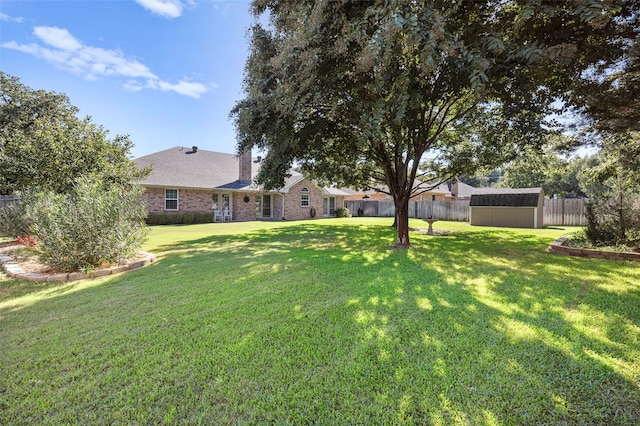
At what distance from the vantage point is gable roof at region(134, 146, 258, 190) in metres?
18.2

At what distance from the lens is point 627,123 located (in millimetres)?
5809

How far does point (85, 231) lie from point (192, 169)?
15.5 meters

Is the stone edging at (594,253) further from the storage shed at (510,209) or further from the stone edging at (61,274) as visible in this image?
the stone edging at (61,274)

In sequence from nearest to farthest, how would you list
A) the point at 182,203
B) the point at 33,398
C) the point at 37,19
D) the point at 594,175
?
the point at 33,398 → the point at 37,19 → the point at 594,175 → the point at 182,203

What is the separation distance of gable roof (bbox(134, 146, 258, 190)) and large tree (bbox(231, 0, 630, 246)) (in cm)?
1006

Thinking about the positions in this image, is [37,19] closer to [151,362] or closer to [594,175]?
[151,362]

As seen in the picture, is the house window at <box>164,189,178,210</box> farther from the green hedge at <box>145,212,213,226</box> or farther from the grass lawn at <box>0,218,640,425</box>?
the grass lawn at <box>0,218,640,425</box>

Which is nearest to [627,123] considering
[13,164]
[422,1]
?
[422,1]

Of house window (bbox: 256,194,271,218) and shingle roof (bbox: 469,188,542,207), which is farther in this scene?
house window (bbox: 256,194,271,218)

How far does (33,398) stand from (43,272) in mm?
5039

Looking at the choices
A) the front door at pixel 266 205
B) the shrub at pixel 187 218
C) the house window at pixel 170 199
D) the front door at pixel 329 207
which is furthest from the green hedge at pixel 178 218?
the front door at pixel 329 207

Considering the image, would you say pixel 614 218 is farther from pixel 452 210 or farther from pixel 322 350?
pixel 452 210

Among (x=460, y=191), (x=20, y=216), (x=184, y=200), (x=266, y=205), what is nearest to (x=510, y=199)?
(x=460, y=191)

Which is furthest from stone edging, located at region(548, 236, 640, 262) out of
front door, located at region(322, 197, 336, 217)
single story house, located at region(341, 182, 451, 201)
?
single story house, located at region(341, 182, 451, 201)
